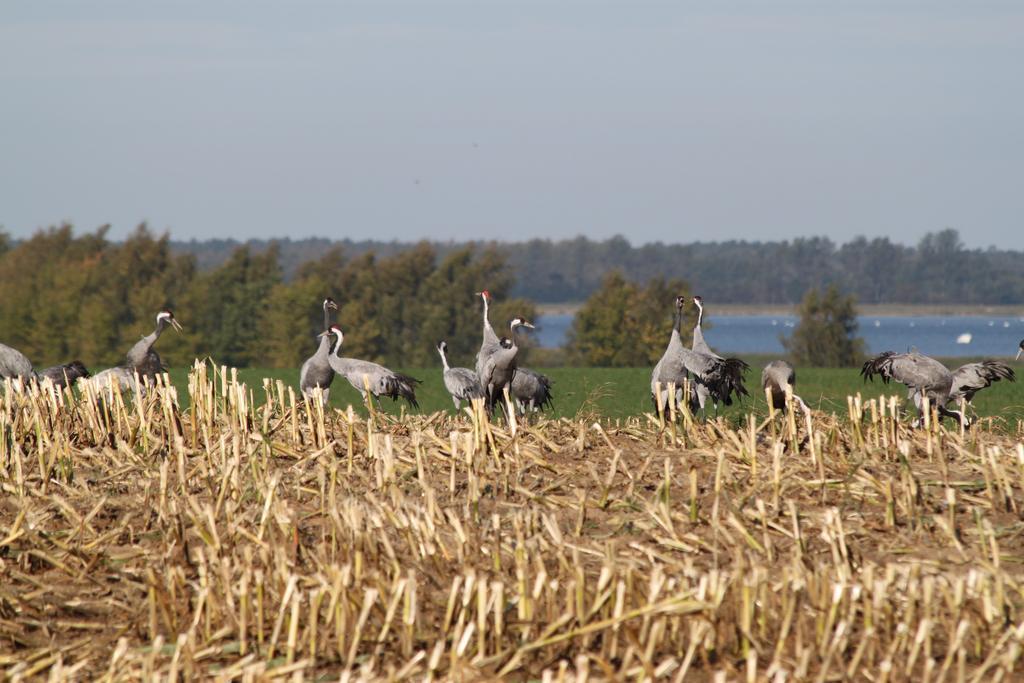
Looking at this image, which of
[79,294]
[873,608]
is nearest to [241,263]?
[79,294]

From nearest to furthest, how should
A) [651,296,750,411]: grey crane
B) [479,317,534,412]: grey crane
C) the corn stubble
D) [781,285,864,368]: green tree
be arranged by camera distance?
the corn stubble < [479,317,534,412]: grey crane < [651,296,750,411]: grey crane < [781,285,864,368]: green tree

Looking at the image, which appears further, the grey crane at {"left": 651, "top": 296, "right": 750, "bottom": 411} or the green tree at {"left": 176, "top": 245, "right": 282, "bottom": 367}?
the green tree at {"left": 176, "top": 245, "right": 282, "bottom": 367}

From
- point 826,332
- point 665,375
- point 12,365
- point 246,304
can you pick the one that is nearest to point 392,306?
point 246,304

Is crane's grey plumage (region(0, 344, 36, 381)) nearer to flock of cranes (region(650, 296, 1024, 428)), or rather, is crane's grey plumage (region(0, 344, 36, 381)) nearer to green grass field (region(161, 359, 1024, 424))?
green grass field (region(161, 359, 1024, 424))

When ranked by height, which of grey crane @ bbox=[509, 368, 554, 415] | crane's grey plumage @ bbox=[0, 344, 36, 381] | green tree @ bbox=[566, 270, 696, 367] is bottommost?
green tree @ bbox=[566, 270, 696, 367]

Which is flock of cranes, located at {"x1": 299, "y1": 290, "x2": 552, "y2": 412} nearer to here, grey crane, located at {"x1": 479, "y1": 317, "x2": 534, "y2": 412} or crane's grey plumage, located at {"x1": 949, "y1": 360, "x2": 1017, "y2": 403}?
grey crane, located at {"x1": 479, "y1": 317, "x2": 534, "y2": 412}

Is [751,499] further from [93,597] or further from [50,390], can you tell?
[50,390]

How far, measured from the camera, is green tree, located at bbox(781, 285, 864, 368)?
60.5 m

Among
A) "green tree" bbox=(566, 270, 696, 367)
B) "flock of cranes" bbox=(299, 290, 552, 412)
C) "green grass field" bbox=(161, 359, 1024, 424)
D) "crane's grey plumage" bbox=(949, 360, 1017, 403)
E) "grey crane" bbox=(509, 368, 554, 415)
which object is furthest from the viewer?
"green tree" bbox=(566, 270, 696, 367)

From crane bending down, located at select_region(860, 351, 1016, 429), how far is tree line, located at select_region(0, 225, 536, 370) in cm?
5417

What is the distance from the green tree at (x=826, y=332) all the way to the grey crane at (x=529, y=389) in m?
43.6

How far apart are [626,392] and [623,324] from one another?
4248cm

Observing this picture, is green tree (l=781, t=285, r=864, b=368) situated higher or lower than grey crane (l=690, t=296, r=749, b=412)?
lower

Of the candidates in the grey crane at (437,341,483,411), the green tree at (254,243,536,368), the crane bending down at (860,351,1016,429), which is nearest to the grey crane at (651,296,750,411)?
the crane bending down at (860,351,1016,429)
